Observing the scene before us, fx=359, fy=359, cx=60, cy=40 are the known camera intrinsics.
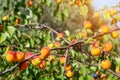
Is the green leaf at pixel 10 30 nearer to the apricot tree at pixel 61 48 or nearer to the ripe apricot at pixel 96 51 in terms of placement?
the apricot tree at pixel 61 48

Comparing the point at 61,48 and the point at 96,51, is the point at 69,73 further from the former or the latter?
the point at 61,48

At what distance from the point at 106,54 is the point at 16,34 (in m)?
1.20

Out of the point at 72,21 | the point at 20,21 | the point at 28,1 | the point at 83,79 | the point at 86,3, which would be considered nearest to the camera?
the point at 83,79

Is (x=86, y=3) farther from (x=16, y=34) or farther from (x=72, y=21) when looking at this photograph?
(x=72, y=21)

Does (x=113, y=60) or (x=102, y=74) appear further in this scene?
(x=102, y=74)

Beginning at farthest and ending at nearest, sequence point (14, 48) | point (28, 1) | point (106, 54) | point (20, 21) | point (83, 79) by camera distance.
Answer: point (20, 21), point (28, 1), point (14, 48), point (83, 79), point (106, 54)

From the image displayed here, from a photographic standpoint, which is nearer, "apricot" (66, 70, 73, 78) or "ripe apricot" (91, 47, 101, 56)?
"ripe apricot" (91, 47, 101, 56)

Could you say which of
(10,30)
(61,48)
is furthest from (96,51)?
(10,30)

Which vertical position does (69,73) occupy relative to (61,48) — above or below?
below

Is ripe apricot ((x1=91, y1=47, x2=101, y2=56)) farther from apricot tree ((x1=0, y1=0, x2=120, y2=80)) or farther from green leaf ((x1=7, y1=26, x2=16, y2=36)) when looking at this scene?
green leaf ((x1=7, y1=26, x2=16, y2=36))

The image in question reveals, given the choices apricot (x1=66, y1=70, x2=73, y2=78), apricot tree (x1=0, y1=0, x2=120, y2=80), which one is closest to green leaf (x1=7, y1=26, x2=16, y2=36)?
apricot tree (x1=0, y1=0, x2=120, y2=80)

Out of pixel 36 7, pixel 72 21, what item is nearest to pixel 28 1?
pixel 36 7

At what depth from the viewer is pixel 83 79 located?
7.76 feet

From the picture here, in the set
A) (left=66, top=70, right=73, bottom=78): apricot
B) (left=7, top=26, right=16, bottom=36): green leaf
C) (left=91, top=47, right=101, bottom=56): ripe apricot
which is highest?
(left=7, top=26, right=16, bottom=36): green leaf
